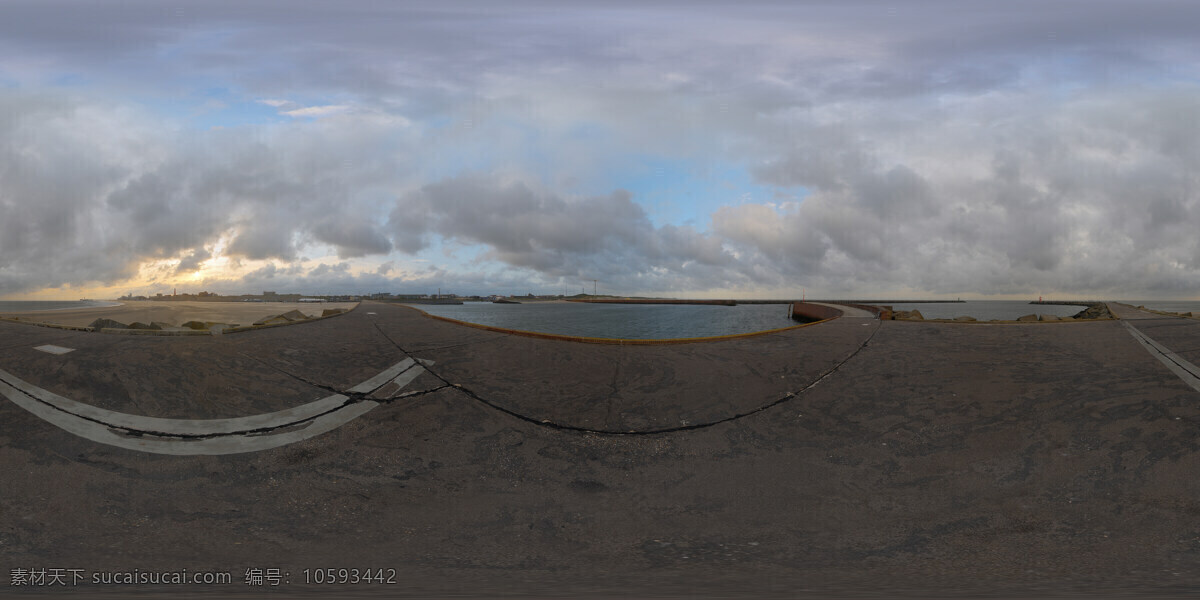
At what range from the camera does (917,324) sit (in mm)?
7203

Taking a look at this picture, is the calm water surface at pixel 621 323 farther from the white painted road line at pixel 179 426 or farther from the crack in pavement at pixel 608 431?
the white painted road line at pixel 179 426

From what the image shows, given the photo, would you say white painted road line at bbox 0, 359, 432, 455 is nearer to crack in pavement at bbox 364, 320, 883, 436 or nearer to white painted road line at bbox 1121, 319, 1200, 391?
crack in pavement at bbox 364, 320, 883, 436

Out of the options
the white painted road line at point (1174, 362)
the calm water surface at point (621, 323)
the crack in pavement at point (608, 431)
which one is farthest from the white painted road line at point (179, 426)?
the white painted road line at point (1174, 362)

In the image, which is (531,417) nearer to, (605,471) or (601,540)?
(605,471)

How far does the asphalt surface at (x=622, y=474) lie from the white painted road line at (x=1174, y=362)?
117 mm

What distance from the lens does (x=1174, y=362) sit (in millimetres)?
4641

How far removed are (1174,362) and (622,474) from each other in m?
6.08

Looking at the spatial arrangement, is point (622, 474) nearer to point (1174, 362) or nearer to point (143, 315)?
point (1174, 362)

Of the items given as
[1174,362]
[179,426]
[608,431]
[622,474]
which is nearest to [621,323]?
[1174,362]

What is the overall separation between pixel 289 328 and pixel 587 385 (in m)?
4.43

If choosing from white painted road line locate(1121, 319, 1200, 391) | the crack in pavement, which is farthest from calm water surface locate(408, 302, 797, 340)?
white painted road line locate(1121, 319, 1200, 391)

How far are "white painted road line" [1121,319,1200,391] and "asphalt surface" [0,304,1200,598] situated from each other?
0.12m

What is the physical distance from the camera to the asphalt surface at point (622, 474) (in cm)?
239

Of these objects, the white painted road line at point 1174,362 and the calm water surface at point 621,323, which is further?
the calm water surface at point 621,323
